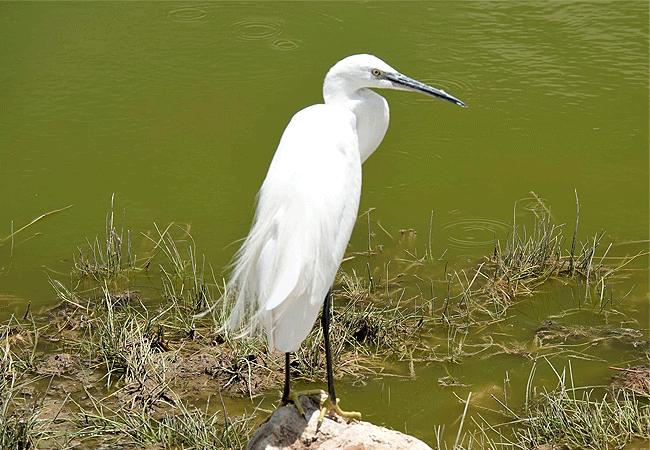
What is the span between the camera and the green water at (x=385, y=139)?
4.85 m

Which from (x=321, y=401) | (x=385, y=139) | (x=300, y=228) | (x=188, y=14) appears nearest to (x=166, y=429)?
(x=321, y=401)

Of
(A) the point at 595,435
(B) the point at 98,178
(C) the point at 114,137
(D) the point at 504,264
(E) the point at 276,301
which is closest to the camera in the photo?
(E) the point at 276,301

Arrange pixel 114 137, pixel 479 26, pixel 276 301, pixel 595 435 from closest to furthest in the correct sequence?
pixel 276 301 → pixel 595 435 → pixel 114 137 → pixel 479 26

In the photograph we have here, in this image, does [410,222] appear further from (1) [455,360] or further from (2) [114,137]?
(2) [114,137]

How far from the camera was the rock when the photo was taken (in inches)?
112

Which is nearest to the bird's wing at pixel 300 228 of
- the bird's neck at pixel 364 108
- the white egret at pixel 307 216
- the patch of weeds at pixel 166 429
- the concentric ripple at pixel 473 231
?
the white egret at pixel 307 216

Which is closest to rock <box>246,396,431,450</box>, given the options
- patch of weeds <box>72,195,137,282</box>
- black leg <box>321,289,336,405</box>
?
black leg <box>321,289,336,405</box>

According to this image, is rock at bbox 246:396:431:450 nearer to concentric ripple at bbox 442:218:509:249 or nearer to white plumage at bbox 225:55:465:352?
white plumage at bbox 225:55:465:352

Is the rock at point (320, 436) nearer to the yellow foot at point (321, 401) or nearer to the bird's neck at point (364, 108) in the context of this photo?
the yellow foot at point (321, 401)

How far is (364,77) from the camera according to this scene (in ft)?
10.8

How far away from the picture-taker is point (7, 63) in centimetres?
692

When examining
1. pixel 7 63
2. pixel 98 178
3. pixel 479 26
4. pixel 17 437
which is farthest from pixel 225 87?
pixel 17 437

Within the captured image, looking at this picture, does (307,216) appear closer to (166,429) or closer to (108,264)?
(166,429)

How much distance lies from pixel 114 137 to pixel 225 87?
40.1 inches
